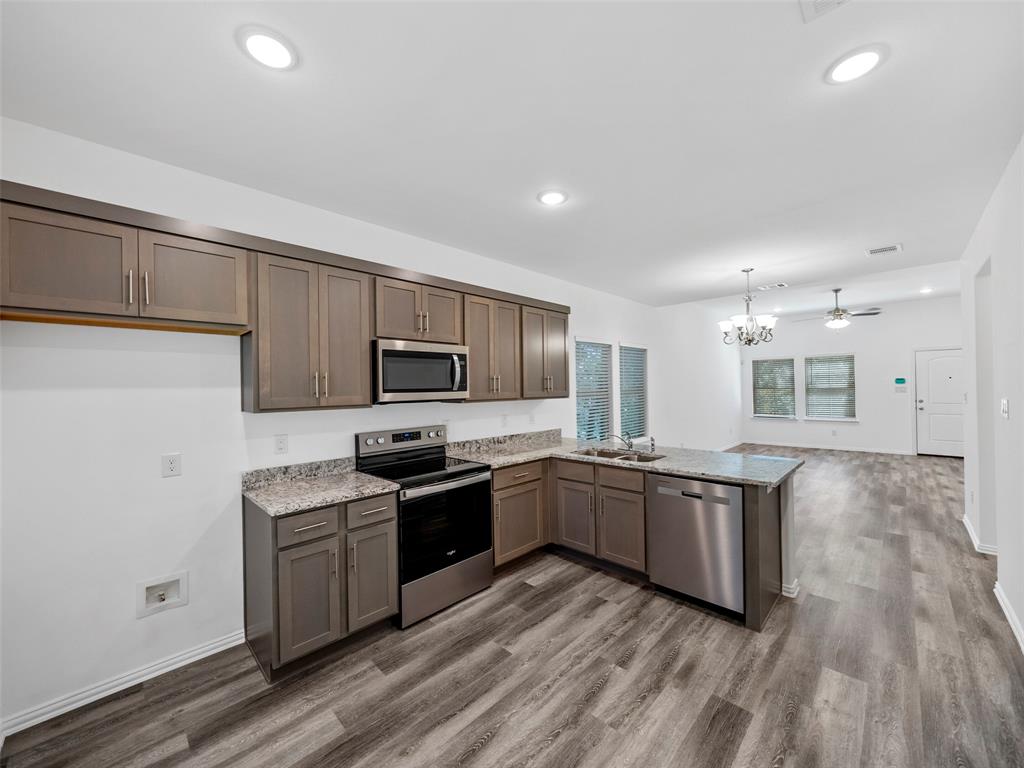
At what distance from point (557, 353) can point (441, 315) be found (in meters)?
1.54

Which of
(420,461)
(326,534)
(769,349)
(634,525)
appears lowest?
(634,525)

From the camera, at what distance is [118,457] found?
2195mm

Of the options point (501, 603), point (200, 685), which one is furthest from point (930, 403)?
point (200, 685)

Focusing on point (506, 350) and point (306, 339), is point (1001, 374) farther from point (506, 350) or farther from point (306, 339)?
point (306, 339)

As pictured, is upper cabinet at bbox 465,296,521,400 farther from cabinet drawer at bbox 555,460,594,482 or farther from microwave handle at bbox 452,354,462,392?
cabinet drawer at bbox 555,460,594,482

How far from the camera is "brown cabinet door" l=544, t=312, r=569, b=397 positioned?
431cm

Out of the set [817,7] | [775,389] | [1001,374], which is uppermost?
[817,7]

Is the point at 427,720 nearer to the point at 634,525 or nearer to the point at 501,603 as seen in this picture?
the point at 501,603

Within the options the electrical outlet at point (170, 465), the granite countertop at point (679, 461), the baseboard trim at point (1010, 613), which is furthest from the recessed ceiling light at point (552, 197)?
the baseboard trim at point (1010, 613)

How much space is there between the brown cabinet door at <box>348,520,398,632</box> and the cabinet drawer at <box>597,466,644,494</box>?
166 centimetres

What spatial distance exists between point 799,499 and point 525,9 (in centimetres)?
594

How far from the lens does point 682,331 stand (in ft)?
23.8

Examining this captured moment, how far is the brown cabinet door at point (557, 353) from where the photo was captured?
170 inches

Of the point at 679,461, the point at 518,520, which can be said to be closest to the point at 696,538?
the point at 679,461
